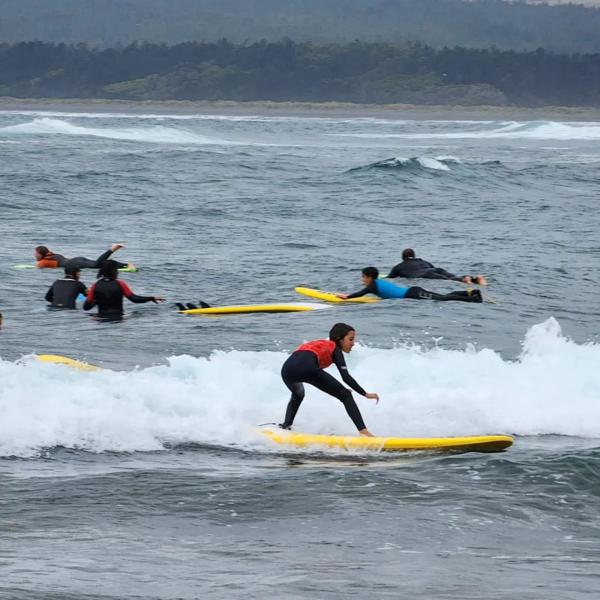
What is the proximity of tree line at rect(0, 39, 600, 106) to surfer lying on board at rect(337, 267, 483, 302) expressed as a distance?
148 metres

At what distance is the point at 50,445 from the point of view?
44.5 ft

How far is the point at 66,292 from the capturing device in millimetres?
21516

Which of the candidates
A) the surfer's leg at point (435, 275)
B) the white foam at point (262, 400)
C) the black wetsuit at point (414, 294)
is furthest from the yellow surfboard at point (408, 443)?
the surfer's leg at point (435, 275)

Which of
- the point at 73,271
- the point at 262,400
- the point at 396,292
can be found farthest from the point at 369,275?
the point at 262,400

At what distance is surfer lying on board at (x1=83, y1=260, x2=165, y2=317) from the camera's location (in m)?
20.9

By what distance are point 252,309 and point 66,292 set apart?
2.98 metres

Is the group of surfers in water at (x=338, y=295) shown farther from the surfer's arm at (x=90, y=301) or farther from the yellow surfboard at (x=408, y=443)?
the yellow surfboard at (x=408, y=443)

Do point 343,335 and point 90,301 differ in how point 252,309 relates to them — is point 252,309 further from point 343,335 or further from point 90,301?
point 343,335

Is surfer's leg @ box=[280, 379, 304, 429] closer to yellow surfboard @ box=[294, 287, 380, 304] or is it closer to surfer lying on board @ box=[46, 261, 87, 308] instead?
surfer lying on board @ box=[46, 261, 87, 308]

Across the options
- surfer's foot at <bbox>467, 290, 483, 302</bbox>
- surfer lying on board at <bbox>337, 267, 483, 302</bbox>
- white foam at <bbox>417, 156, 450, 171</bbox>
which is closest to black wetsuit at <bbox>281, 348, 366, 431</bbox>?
surfer lying on board at <bbox>337, 267, 483, 302</bbox>

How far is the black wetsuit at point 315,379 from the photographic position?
45.1 ft

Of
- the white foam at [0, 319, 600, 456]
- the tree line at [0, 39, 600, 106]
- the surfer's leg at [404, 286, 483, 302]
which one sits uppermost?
the tree line at [0, 39, 600, 106]

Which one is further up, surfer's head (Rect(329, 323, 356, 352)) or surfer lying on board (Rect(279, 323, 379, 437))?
surfer's head (Rect(329, 323, 356, 352))

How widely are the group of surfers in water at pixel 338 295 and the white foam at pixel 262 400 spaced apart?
0.76m
